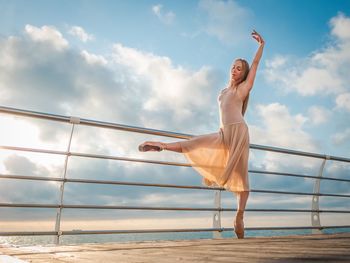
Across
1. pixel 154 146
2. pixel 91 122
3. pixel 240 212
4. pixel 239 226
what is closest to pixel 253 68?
pixel 154 146

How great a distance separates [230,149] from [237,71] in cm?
75

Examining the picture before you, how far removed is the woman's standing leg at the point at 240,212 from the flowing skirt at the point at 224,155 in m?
0.05

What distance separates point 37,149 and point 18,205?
46 centimetres

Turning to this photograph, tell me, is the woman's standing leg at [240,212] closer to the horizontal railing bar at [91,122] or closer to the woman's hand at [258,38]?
the horizontal railing bar at [91,122]

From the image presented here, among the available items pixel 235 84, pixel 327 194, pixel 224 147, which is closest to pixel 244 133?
pixel 224 147

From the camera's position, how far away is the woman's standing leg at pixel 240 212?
Answer: 10.3ft

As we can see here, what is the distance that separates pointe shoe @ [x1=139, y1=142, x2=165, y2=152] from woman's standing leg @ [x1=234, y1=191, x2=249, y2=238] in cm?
84

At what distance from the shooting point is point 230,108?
3.32 metres

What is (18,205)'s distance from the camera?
2.66 metres

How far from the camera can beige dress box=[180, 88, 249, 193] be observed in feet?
10.5

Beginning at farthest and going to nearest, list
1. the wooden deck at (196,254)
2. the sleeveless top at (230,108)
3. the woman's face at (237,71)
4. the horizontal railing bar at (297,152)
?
the horizontal railing bar at (297,152) < the woman's face at (237,71) < the sleeveless top at (230,108) < the wooden deck at (196,254)

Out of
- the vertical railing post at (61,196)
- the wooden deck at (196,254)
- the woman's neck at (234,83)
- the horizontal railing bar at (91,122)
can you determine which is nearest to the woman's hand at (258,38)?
the woman's neck at (234,83)

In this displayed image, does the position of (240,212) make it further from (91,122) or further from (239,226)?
(91,122)

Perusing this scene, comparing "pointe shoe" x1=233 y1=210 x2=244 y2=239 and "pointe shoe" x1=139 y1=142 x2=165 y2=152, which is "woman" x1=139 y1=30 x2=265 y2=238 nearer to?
"pointe shoe" x1=233 y1=210 x2=244 y2=239
